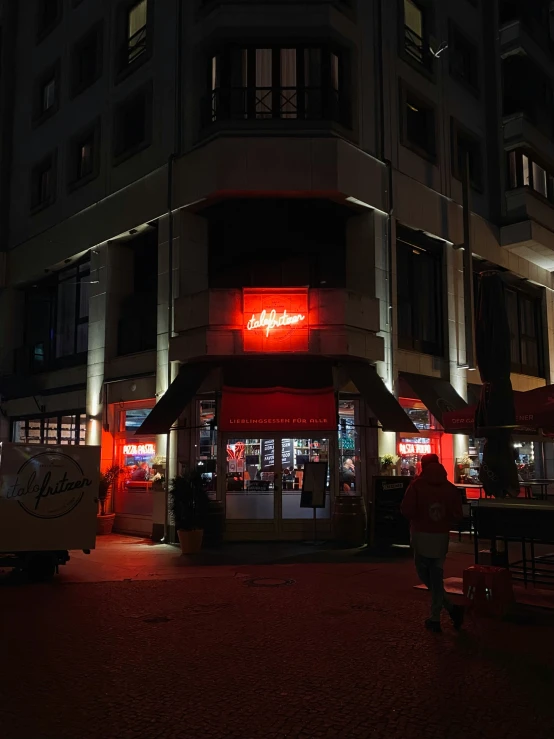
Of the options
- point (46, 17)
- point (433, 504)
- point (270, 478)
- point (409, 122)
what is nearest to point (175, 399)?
point (270, 478)

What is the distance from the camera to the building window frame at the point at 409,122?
18.6m

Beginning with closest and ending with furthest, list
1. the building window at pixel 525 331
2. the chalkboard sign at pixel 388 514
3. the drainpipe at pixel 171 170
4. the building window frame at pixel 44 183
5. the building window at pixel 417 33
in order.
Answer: the chalkboard sign at pixel 388 514 < the drainpipe at pixel 171 170 < the building window at pixel 417 33 < the building window frame at pixel 44 183 < the building window at pixel 525 331

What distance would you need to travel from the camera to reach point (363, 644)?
737cm

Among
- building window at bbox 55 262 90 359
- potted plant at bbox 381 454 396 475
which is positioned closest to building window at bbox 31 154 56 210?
building window at bbox 55 262 90 359

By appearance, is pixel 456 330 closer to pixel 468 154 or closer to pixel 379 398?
pixel 379 398

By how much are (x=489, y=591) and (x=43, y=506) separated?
23.2ft

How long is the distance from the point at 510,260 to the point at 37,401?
16.0 meters

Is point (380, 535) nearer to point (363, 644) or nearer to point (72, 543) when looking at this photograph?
point (72, 543)

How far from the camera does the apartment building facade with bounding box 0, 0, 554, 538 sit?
16062 mm

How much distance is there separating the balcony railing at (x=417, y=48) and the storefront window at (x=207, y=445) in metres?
11.2

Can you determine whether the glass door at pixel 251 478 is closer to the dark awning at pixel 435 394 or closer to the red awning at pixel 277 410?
the red awning at pixel 277 410

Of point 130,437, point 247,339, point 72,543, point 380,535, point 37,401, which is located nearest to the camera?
point 72,543

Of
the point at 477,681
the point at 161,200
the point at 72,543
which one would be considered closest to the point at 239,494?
the point at 72,543

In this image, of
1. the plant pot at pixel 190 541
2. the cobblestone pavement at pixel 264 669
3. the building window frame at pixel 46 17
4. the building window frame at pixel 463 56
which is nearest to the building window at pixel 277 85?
the building window frame at pixel 463 56
